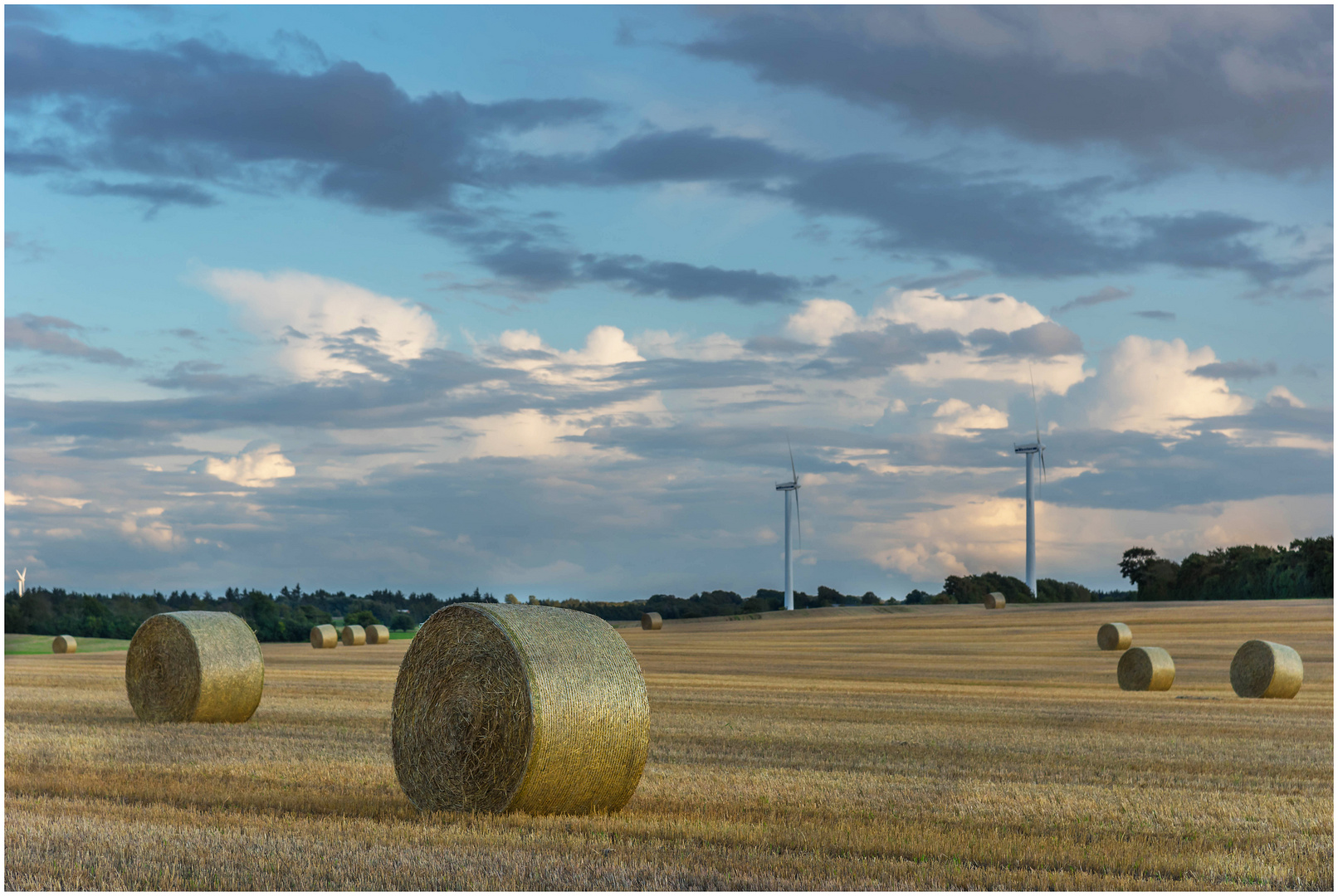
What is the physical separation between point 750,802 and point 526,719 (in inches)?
90.4

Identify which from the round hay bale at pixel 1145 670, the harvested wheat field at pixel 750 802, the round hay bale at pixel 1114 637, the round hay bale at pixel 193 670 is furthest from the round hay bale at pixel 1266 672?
the round hay bale at pixel 193 670

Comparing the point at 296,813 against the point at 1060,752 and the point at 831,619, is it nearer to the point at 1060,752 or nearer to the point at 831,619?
the point at 1060,752

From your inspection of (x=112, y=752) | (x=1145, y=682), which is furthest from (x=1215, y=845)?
(x=1145, y=682)

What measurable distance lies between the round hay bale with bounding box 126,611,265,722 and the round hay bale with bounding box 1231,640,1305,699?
73.0 ft

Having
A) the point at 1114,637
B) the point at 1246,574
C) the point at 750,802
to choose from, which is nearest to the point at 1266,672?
the point at 1114,637

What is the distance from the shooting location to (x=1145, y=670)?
32.0m

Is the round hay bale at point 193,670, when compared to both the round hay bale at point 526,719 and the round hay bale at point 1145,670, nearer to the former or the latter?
the round hay bale at point 526,719

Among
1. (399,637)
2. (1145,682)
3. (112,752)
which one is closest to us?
(112,752)

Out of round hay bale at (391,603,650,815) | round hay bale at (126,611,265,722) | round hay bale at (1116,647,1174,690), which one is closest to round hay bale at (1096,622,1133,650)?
round hay bale at (1116,647,1174,690)

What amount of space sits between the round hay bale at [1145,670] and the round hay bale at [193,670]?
2198 centimetres

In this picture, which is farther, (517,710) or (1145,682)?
(1145,682)

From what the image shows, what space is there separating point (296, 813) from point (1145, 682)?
26100 mm

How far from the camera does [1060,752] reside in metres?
16.4

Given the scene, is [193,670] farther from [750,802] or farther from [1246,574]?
[1246,574]
